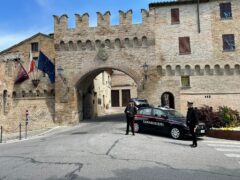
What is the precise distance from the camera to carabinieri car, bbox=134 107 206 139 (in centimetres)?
1408

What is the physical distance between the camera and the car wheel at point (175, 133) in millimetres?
14192

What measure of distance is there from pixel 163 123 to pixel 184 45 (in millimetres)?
10435

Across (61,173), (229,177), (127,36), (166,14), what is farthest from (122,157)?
(166,14)

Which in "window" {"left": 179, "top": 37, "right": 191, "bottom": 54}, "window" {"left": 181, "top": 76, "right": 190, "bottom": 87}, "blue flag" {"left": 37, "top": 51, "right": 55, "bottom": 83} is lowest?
"window" {"left": 181, "top": 76, "right": 190, "bottom": 87}

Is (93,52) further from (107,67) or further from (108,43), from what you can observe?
(107,67)

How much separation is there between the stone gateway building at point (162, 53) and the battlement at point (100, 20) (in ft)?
Answer: 0.28

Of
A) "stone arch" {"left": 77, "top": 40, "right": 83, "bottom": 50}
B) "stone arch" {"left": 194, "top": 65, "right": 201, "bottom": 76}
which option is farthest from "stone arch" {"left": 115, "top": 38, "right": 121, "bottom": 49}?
"stone arch" {"left": 194, "top": 65, "right": 201, "bottom": 76}

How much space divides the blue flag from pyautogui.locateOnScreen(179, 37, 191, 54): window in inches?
458

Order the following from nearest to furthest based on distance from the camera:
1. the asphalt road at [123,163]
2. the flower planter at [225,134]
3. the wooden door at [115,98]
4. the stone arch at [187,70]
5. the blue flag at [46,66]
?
the asphalt road at [123,163] → the flower planter at [225,134] → the stone arch at [187,70] → the blue flag at [46,66] → the wooden door at [115,98]

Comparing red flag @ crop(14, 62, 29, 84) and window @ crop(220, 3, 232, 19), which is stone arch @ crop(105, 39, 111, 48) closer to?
red flag @ crop(14, 62, 29, 84)

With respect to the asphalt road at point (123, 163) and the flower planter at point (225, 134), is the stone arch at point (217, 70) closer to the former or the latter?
→ the flower planter at point (225, 134)

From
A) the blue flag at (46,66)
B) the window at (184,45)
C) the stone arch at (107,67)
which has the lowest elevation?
the stone arch at (107,67)

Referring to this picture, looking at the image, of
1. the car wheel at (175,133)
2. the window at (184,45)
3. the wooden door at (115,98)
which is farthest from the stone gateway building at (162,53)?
the wooden door at (115,98)

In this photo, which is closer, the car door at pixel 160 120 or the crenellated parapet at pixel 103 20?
the car door at pixel 160 120
